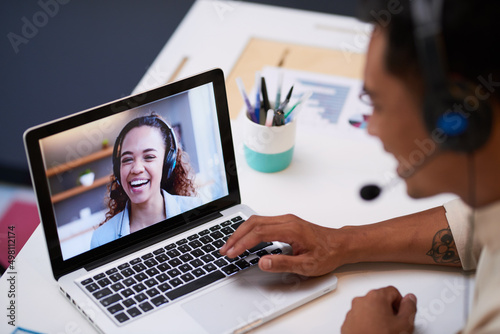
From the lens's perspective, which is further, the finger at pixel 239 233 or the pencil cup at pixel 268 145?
the pencil cup at pixel 268 145

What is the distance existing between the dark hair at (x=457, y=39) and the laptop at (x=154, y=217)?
1.37 ft

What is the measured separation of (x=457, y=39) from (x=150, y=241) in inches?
25.2

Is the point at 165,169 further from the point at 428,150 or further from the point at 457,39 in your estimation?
the point at 457,39

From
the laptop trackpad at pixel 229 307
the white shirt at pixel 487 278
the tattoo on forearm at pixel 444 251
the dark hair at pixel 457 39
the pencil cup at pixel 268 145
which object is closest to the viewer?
the dark hair at pixel 457 39

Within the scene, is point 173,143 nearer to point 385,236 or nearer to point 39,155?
point 39,155

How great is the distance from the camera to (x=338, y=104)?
1515mm

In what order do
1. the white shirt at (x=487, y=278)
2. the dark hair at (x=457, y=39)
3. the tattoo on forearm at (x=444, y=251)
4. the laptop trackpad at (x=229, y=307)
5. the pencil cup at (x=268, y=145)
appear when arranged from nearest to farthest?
the dark hair at (x=457, y=39)
the white shirt at (x=487, y=278)
the laptop trackpad at (x=229, y=307)
the tattoo on forearm at (x=444, y=251)
the pencil cup at (x=268, y=145)

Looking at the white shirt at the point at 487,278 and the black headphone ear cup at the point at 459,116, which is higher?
the black headphone ear cup at the point at 459,116

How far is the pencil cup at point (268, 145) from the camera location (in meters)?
1.29

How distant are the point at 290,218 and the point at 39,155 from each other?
0.43 m

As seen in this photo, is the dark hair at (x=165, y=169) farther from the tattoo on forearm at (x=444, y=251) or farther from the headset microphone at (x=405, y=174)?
the tattoo on forearm at (x=444, y=251)

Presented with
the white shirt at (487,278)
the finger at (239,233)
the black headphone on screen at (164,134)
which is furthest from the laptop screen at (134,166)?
the white shirt at (487,278)

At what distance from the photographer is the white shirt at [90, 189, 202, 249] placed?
1073 mm

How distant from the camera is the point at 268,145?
130 cm
